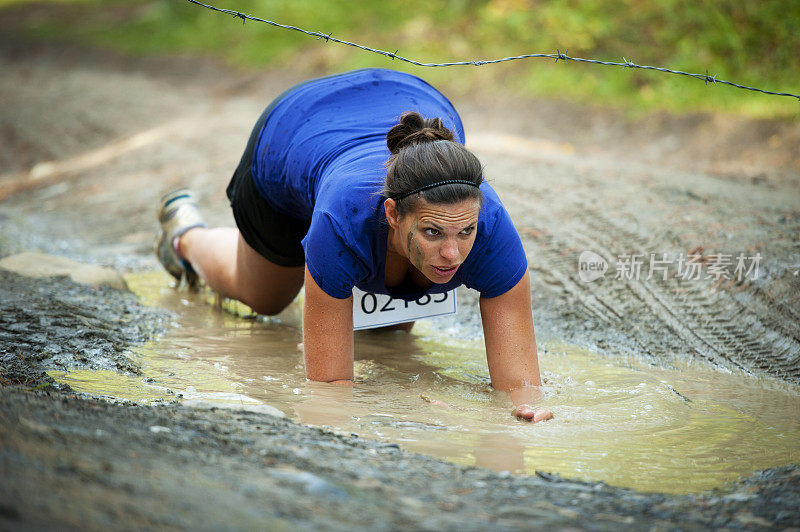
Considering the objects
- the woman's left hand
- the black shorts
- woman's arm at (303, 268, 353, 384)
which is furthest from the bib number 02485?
the woman's left hand

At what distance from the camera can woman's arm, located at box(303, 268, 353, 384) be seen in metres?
2.80

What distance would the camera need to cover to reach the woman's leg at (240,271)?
378cm

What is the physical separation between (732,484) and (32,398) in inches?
83.4

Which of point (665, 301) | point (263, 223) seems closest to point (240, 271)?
point (263, 223)

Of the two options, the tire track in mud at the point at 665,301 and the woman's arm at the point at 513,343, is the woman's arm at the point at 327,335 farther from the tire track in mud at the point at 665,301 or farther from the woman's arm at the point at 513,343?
the tire track in mud at the point at 665,301

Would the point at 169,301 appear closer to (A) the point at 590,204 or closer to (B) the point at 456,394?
(B) the point at 456,394

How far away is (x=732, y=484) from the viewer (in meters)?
2.26

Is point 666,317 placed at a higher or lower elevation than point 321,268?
lower

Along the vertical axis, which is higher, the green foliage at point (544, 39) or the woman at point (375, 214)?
the green foliage at point (544, 39)

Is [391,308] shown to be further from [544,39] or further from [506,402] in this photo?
[544,39]

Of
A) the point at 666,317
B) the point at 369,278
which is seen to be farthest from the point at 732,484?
the point at 666,317

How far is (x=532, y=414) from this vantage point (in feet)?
8.96

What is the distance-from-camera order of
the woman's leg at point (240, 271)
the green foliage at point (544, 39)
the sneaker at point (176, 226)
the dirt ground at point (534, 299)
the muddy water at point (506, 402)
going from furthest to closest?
the green foliage at point (544, 39), the sneaker at point (176, 226), the woman's leg at point (240, 271), the muddy water at point (506, 402), the dirt ground at point (534, 299)

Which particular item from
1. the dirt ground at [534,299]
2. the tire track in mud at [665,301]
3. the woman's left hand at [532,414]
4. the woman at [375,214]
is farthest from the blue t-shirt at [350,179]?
the tire track in mud at [665,301]
